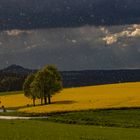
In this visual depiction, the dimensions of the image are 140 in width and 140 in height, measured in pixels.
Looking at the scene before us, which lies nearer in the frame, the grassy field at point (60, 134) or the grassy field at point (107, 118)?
the grassy field at point (60, 134)

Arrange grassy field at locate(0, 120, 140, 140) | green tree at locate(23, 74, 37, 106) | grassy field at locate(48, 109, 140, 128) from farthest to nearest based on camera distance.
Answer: green tree at locate(23, 74, 37, 106)
grassy field at locate(48, 109, 140, 128)
grassy field at locate(0, 120, 140, 140)

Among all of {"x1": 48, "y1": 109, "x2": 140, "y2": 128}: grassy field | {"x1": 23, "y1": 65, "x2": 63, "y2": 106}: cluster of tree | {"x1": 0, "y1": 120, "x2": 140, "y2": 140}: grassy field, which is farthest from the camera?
{"x1": 23, "y1": 65, "x2": 63, "y2": 106}: cluster of tree

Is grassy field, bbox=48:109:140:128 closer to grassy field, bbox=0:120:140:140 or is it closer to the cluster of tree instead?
grassy field, bbox=0:120:140:140

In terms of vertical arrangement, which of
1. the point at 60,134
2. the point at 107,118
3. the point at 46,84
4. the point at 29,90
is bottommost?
the point at 107,118

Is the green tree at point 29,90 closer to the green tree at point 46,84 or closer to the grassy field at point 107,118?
the green tree at point 46,84

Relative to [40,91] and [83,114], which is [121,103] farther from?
[40,91]

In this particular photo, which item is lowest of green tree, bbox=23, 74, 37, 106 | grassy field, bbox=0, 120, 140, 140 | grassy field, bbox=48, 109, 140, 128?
grassy field, bbox=48, 109, 140, 128

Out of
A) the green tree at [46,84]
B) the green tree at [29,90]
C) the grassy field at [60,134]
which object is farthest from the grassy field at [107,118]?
the green tree at [29,90]

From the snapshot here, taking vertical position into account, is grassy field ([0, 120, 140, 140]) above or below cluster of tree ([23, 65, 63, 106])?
below

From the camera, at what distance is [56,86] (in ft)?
375

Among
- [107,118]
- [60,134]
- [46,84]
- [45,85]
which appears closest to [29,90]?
[45,85]

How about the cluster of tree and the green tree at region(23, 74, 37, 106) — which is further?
the green tree at region(23, 74, 37, 106)

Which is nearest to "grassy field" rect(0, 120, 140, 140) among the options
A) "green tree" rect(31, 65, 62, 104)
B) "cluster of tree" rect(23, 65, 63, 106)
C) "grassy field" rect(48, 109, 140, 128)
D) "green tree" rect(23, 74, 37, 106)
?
"grassy field" rect(48, 109, 140, 128)

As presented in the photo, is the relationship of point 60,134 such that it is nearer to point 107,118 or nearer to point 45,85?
point 107,118
